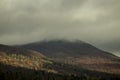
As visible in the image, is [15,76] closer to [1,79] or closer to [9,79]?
[9,79]

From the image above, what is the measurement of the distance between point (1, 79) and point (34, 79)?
3399 cm

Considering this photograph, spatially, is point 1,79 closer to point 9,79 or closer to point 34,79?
point 9,79

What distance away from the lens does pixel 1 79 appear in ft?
538

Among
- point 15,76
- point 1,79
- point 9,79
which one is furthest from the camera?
point 15,76

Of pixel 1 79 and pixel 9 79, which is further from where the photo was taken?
pixel 9 79

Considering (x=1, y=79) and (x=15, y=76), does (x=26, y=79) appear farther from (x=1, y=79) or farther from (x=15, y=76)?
(x=1, y=79)

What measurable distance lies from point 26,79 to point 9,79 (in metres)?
13.5

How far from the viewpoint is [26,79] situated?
187125 millimetres

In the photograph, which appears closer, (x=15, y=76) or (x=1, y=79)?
(x=1, y=79)

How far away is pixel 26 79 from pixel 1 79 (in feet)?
83.7

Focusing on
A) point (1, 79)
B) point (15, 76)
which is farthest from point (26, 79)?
point (1, 79)

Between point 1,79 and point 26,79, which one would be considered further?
point 26,79

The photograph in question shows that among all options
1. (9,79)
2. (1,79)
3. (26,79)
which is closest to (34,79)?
(26,79)

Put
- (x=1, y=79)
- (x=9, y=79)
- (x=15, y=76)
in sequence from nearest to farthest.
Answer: (x=1, y=79) < (x=9, y=79) < (x=15, y=76)
